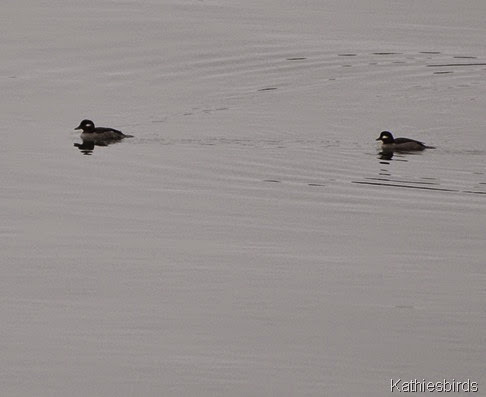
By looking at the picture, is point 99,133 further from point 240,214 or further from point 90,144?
point 240,214

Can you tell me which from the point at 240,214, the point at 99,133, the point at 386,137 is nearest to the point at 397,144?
the point at 386,137

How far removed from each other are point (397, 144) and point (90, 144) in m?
4.75

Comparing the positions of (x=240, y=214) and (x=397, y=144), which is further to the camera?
(x=397, y=144)

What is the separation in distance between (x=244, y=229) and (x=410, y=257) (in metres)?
2.18

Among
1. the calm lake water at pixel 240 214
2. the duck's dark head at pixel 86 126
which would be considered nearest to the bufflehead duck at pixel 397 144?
the calm lake water at pixel 240 214

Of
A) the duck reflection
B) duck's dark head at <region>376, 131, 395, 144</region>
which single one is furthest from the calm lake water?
duck's dark head at <region>376, 131, 395, 144</region>

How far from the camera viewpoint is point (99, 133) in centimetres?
2233

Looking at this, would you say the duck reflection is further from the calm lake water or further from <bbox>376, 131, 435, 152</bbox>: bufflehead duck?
<bbox>376, 131, 435, 152</bbox>: bufflehead duck

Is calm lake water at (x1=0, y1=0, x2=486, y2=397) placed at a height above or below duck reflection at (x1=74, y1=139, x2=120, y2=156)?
above

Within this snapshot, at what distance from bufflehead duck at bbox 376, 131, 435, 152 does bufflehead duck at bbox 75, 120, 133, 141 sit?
404cm

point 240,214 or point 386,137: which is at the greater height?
point 386,137

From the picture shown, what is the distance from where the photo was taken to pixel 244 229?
1645 cm

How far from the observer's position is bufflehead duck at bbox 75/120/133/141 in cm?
2236

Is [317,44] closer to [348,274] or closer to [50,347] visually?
[348,274]
